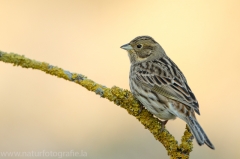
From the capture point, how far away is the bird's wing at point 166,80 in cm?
394

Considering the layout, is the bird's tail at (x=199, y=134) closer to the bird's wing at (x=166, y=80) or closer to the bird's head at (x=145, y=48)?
the bird's wing at (x=166, y=80)

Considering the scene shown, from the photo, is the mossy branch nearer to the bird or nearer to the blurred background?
the bird

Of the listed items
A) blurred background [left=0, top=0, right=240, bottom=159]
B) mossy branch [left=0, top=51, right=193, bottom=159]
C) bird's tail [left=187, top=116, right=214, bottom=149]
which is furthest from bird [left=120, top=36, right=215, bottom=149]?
blurred background [left=0, top=0, right=240, bottom=159]

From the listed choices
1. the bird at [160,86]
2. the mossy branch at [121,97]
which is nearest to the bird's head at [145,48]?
the bird at [160,86]

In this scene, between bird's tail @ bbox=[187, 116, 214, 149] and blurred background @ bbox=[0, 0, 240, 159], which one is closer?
bird's tail @ bbox=[187, 116, 214, 149]

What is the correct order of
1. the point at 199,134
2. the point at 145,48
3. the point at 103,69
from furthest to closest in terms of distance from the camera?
the point at 103,69, the point at 145,48, the point at 199,134

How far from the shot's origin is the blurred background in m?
6.66

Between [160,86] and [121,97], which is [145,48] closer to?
[160,86]

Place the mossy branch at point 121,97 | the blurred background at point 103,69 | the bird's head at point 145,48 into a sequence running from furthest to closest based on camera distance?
the blurred background at point 103,69
the bird's head at point 145,48
the mossy branch at point 121,97

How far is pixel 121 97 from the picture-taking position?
3.27 m

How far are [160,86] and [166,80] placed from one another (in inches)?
3.1

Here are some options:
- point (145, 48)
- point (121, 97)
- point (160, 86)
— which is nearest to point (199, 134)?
point (121, 97)

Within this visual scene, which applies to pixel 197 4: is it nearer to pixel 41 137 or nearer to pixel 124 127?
pixel 124 127

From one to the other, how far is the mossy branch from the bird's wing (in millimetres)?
497
